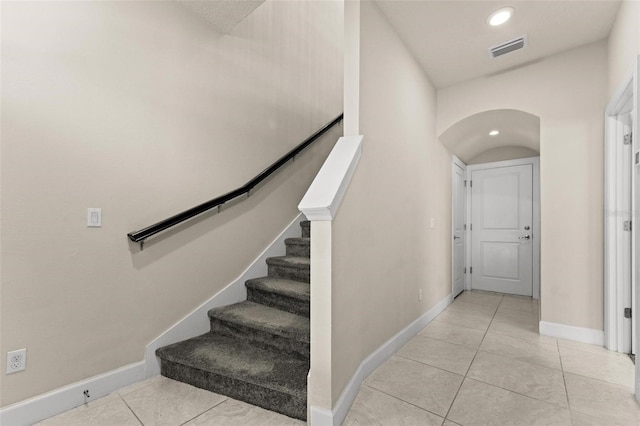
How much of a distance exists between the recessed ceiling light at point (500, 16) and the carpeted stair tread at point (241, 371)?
292cm

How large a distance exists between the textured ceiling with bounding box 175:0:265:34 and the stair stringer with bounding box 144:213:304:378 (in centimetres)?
192

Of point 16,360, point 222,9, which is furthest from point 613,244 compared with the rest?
point 16,360

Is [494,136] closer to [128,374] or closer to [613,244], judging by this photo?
[613,244]

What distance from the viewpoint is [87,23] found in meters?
1.76

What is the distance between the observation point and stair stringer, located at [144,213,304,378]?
203 centimetres

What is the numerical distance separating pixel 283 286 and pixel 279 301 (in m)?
0.12

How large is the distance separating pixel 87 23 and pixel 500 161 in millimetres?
5158

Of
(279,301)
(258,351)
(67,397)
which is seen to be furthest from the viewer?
(279,301)

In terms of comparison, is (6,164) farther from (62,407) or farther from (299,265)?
Answer: (299,265)

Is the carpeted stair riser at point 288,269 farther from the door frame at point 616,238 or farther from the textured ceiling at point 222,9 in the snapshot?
the door frame at point 616,238

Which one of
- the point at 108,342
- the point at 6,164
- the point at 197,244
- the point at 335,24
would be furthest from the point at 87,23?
the point at 335,24

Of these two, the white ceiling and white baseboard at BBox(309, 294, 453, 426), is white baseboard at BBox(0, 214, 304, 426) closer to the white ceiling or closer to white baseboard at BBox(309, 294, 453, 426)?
white baseboard at BBox(309, 294, 453, 426)

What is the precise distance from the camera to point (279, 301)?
2.36 meters

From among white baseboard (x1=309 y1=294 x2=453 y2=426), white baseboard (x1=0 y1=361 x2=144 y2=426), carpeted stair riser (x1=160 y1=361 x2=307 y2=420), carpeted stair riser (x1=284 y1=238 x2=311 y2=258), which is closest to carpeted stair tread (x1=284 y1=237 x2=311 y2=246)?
carpeted stair riser (x1=284 y1=238 x2=311 y2=258)
